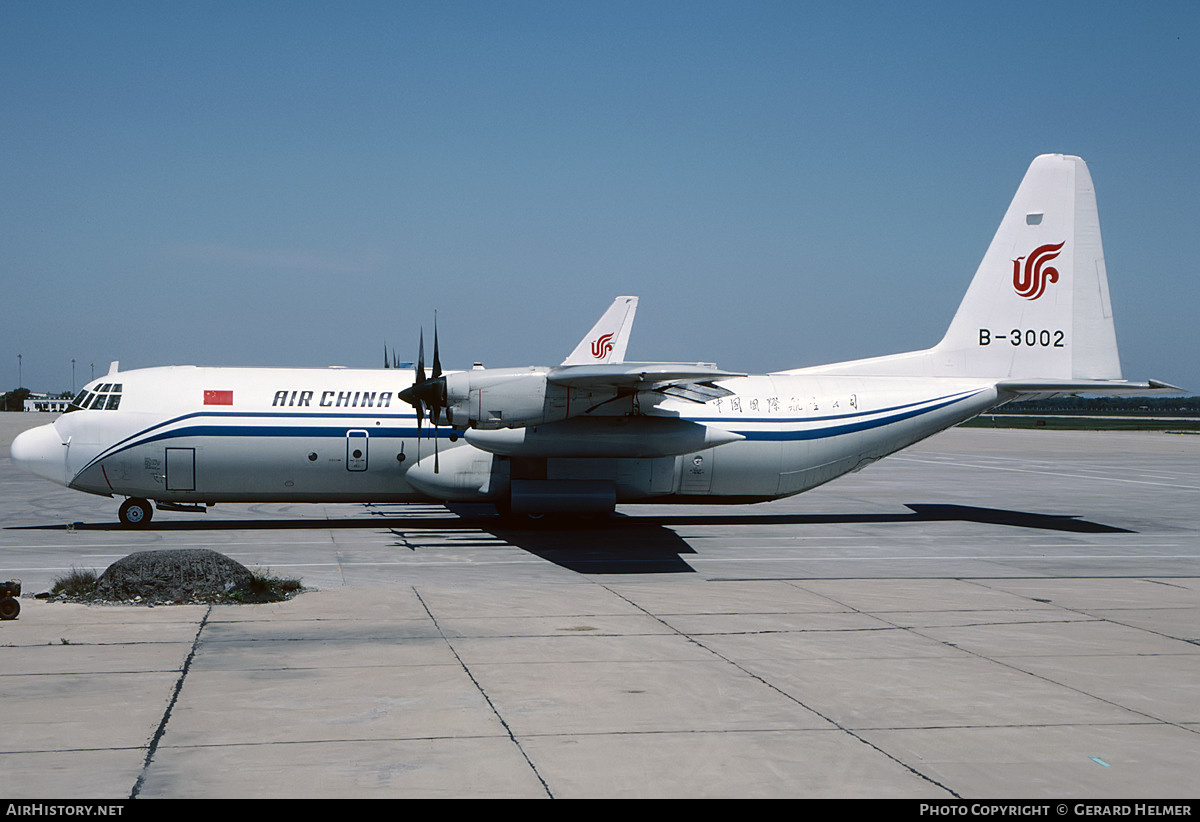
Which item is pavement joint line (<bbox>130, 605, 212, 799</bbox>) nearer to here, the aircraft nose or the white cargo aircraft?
the white cargo aircraft

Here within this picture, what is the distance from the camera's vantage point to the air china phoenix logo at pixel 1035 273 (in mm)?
25875

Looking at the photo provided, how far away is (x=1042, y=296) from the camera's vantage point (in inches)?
1026

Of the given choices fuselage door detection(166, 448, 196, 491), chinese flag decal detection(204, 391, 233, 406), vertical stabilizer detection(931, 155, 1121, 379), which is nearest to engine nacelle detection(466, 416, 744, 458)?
chinese flag decal detection(204, 391, 233, 406)

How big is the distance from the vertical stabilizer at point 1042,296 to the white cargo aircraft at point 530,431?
6 cm

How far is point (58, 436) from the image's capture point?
74.9ft

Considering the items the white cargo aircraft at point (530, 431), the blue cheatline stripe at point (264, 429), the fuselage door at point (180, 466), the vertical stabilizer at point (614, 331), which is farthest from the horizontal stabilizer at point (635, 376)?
the vertical stabilizer at point (614, 331)

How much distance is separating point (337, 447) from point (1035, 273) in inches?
694

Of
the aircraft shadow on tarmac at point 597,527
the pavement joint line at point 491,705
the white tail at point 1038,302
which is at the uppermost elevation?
the white tail at point 1038,302

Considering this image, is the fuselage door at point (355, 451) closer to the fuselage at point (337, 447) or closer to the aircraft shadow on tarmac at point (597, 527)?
the fuselage at point (337, 447)

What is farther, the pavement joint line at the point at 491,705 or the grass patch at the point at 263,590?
the grass patch at the point at 263,590

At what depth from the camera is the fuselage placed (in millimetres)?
22750

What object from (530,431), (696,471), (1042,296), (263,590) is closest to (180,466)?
(530,431)

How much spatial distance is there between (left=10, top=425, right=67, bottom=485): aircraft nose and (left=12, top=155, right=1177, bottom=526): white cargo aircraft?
0.03 metres
